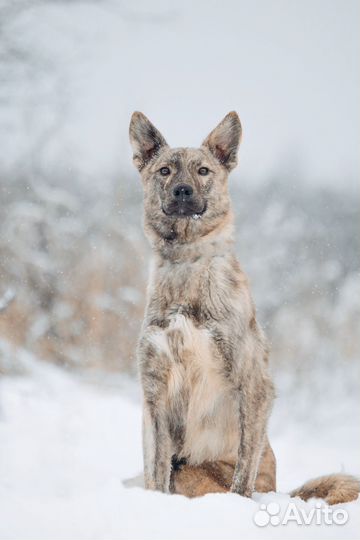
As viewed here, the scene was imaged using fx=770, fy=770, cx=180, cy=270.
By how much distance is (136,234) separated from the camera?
6.50 m

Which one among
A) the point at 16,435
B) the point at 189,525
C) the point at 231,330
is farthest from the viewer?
the point at 16,435

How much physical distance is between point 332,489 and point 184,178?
197cm

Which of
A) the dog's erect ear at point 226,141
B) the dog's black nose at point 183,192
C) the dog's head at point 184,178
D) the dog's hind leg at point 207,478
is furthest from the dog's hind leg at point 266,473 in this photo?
the dog's erect ear at point 226,141

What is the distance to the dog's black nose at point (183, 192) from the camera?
4238 millimetres

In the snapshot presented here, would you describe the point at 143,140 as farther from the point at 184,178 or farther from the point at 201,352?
the point at 201,352

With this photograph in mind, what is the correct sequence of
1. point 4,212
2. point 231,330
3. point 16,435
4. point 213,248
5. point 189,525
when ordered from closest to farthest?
point 189,525 < point 231,330 < point 213,248 < point 16,435 < point 4,212

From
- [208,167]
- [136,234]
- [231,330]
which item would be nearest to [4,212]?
[136,234]

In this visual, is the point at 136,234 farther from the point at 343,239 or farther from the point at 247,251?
the point at 343,239

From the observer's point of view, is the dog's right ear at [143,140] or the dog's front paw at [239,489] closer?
the dog's front paw at [239,489]

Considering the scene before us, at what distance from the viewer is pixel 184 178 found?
432cm

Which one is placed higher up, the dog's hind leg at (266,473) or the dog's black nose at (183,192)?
the dog's black nose at (183,192)

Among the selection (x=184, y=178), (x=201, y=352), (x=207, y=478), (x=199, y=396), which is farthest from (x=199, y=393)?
(x=184, y=178)

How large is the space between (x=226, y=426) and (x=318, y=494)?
74cm

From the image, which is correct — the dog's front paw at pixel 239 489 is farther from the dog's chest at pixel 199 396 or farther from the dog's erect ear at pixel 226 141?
the dog's erect ear at pixel 226 141
